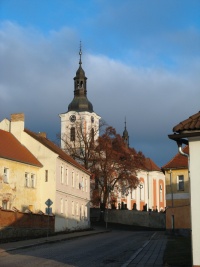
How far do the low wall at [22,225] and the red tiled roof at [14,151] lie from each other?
560cm

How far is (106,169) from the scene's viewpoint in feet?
200

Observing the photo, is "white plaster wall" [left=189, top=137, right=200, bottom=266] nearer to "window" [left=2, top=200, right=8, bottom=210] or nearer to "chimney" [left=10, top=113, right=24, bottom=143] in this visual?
"window" [left=2, top=200, right=8, bottom=210]

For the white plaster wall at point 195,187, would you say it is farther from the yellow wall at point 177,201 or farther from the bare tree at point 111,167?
the bare tree at point 111,167

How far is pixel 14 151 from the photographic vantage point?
39.0 m

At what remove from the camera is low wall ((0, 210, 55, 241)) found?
29.1m

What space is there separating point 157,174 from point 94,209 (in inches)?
1260

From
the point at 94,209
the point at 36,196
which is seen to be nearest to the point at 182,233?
the point at 36,196

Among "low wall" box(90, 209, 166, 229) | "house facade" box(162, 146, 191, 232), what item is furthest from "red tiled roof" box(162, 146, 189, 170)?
"low wall" box(90, 209, 166, 229)

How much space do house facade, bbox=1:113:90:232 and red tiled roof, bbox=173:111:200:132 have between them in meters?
28.1

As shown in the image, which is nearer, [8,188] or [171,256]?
[171,256]

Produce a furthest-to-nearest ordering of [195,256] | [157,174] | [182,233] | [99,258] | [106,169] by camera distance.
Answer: [157,174], [106,169], [182,233], [99,258], [195,256]

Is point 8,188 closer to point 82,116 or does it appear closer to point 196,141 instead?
point 196,141

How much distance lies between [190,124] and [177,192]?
30198 mm

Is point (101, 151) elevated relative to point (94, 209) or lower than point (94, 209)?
elevated
